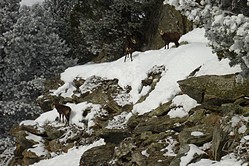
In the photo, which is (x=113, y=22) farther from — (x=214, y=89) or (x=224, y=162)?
(x=224, y=162)

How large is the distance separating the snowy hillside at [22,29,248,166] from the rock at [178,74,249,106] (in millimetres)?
381

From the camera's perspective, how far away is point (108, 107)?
15227 mm

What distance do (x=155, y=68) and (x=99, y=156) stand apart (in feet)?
15.1

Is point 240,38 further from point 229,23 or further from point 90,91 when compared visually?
point 90,91

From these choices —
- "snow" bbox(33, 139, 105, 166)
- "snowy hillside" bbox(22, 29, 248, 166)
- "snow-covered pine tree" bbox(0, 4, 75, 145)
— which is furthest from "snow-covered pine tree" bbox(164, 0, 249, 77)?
"snow-covered pine tree" bbox(0, 4, 75, 145)

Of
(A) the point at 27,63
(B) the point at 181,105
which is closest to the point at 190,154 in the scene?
(B) the point at 181,105

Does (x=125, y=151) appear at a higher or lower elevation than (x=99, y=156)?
higher

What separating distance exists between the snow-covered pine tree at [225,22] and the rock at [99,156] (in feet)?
16.0

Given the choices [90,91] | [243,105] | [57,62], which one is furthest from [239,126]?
[57,62]

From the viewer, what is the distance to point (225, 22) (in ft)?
21.9

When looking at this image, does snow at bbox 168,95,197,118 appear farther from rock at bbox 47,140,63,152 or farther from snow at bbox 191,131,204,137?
rock at bbox 47,140,63,152

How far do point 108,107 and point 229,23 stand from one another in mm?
9147

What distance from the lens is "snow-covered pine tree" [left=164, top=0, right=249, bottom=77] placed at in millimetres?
6676

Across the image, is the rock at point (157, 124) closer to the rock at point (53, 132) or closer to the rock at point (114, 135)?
the rock at point (114, 135)
